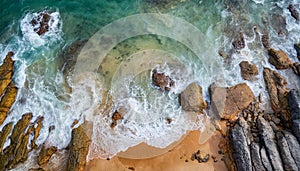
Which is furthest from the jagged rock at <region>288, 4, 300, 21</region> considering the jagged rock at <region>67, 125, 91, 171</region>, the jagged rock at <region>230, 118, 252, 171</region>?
the jagged rock at <region>67, 125, 91, 171</region>

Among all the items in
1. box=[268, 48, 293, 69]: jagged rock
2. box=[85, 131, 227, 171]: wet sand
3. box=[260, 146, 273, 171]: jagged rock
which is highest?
box=[268, 48, 293, 69]: jagged rock

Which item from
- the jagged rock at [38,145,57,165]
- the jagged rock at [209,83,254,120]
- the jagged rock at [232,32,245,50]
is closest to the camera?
the jagged rock at [38,145,57,165]

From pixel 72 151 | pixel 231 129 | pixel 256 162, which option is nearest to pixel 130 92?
pixel 72 151

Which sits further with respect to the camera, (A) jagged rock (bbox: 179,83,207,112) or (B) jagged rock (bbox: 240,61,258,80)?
(B) jagged rock (bbox: 240,61,258,80)

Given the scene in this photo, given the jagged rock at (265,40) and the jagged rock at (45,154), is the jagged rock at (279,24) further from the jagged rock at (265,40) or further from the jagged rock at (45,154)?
the jagged rock at (45,154)

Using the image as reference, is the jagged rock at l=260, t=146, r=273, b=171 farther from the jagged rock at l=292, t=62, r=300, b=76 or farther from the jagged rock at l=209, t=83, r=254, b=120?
the jagged rock at l=292, t=62, r=300, b=76

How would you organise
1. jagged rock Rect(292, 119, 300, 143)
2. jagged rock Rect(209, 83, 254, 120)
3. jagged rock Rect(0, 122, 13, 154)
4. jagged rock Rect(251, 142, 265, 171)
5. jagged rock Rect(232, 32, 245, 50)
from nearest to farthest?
jagged rock Rect(251, 142, 265, 171) < jagged rock Rect(292, 119, 300, 143) < jagged rock Rect(0, 122, 13, 154) < jagged rock Rect(209, 83, 254, 120) < jagged rock Rect(232, 32, 245, 50)
